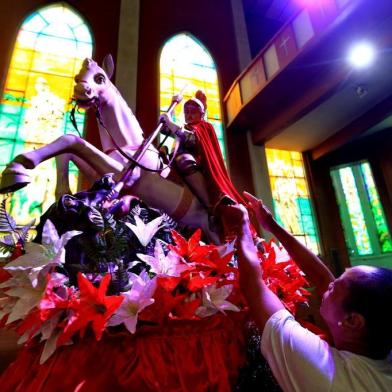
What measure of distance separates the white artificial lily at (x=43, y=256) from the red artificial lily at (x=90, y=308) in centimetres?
13

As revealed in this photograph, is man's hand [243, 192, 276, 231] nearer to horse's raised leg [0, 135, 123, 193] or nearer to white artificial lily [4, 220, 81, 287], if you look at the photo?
horse's raised leg [0, 135, 123, 193]

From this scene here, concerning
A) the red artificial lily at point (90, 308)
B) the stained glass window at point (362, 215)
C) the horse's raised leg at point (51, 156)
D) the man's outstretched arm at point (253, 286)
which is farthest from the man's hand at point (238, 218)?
the stained glass window at point (362, 215)

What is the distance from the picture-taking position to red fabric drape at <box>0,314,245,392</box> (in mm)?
759

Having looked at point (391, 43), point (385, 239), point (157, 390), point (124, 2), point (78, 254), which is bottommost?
point (157, 390)

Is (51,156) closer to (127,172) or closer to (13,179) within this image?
(13,179)

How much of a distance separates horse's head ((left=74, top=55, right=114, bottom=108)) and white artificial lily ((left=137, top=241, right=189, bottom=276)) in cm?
96

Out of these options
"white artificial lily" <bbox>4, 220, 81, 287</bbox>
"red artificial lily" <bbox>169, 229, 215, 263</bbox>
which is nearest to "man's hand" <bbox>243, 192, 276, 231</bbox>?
"red artificial lily" <bbox>169, 229, 215, 263</bbox>

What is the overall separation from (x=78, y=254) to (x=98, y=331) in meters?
0.40

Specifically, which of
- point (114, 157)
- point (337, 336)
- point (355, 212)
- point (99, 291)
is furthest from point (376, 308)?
point (355, 212)

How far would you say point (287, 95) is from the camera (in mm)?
4797

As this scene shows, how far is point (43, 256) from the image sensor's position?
2.79ft

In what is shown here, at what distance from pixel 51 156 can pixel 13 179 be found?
0.60ft

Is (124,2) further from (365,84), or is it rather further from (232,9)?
(365,84)

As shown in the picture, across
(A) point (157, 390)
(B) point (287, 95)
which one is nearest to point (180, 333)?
(A) point (157, 390)
